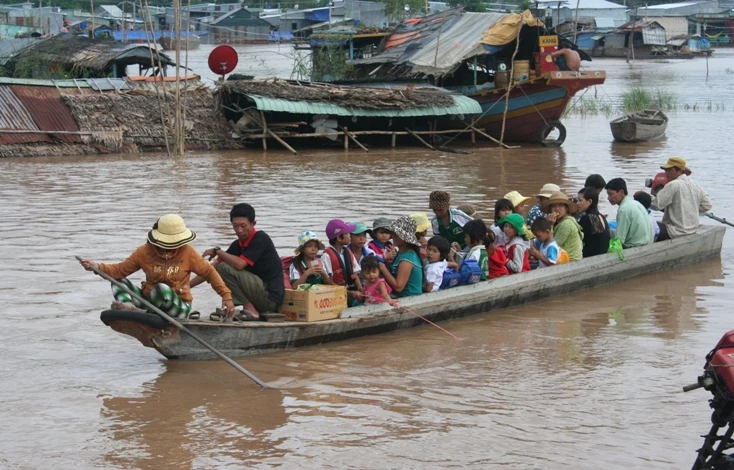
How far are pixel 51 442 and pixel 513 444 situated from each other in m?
2.39

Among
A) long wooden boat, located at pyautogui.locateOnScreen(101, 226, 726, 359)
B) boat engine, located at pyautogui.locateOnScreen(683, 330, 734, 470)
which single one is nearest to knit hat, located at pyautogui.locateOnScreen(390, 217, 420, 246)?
long wooden boat, located at pyautogui.locateOnScreen(101, 226, 726, 359)

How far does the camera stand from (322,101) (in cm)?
1914

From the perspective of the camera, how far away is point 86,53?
23109mm

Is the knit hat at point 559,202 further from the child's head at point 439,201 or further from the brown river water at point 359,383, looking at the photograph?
the child's head at point 439,201

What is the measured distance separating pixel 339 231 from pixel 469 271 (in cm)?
115

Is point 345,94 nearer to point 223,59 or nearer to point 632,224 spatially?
point 223,59

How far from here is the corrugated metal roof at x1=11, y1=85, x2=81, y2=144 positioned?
1778cm

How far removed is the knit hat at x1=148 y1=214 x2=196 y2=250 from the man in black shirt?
1.58 ft

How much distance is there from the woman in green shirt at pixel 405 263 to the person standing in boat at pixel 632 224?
2526mm

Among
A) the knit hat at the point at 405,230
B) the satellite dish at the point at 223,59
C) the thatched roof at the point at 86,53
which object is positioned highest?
the thatched roof at the point at 86,53

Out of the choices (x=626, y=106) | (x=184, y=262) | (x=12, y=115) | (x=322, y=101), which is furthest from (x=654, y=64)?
(x=184, y=262)

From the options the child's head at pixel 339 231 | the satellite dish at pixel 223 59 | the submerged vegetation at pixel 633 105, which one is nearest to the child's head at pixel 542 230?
the child's head at pixel 339 231

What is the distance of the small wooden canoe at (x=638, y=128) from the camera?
67.8 feet

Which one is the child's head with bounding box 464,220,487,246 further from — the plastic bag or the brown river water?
the plastic bag
